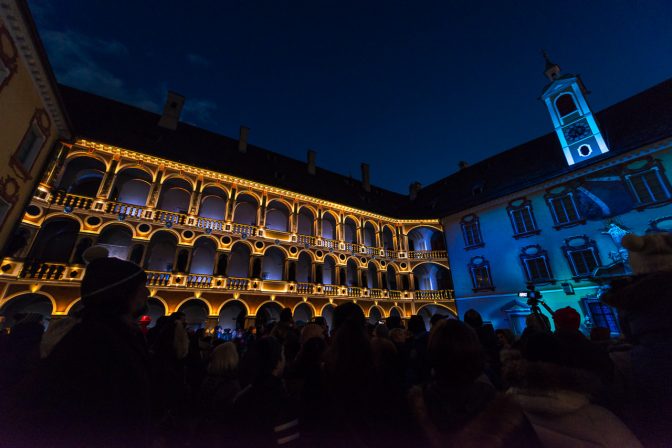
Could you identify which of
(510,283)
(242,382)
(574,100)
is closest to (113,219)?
(242,382)

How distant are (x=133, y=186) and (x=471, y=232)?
24.3m

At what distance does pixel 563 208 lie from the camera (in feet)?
54.3

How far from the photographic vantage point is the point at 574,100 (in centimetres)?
1844

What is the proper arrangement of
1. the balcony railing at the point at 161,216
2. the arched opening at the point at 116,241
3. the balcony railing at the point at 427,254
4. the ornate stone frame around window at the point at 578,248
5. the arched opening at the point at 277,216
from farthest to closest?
the balcony railing at the point at 427,254
the arched opening at the point at 277,216
the ornate stone frame around window at the point at 578,248
the arched opening at the point at 116,241
the balcony railing at the point at 161,216

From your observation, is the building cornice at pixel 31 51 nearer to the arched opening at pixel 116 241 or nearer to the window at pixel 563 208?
the arched opening at pixel 116 241

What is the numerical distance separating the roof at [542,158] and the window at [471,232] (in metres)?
1.08

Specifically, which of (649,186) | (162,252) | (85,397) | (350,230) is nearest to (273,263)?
(162,252)

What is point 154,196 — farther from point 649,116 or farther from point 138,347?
point 649,116

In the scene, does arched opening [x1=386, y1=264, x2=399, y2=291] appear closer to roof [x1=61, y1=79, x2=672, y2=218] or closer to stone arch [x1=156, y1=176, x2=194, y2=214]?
roof [x1=61, y1=79, x2=672, y2=218]

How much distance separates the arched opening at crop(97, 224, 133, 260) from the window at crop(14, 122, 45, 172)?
16.1 ft

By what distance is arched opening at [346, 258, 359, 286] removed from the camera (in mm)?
22112

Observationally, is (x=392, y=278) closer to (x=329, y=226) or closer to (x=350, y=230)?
(x=350, y=230)

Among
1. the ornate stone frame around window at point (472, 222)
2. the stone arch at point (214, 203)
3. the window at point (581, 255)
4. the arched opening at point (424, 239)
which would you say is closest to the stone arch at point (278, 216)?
the stone arch at point (214, 203)

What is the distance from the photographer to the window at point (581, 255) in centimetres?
1485
